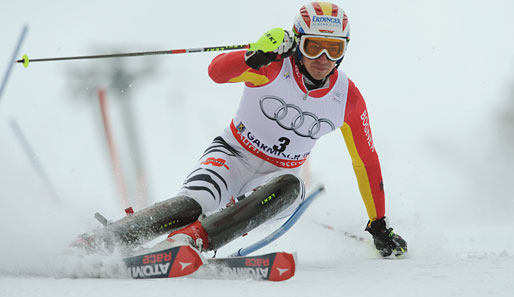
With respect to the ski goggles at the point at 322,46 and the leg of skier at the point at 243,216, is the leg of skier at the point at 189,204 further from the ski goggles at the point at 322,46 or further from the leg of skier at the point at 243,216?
the ski goggles at the point at 322,46

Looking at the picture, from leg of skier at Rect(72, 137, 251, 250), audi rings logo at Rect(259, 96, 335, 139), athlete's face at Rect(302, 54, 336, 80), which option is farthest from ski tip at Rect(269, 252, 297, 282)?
athlete's face at Rect(302, 54, 336, 80)

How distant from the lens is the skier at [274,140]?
7.73 ft

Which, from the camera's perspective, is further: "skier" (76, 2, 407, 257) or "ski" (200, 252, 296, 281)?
"skier" (76, 2, 407, 257)

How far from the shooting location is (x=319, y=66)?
2.81 m

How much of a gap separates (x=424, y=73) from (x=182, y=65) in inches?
143

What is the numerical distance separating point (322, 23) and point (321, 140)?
510 centimetres

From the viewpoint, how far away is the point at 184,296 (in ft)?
5.07

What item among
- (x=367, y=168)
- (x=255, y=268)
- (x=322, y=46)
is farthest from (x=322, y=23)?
(x=255, y=268)

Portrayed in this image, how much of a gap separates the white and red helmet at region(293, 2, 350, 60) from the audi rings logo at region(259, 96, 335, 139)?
34cm

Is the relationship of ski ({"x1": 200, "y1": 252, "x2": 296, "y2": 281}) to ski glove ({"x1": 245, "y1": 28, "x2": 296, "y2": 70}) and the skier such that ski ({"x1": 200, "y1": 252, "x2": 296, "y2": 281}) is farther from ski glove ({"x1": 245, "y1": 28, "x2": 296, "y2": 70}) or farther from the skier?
ski glove ({"x1": 245, "y1": 28, "x2": 296, "y2": 70})

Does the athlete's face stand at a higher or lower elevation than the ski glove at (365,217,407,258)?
higher

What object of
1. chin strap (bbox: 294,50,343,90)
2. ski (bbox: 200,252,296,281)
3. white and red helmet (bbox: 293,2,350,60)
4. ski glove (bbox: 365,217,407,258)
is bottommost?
ski glove (bbox: 365,217,407,258)

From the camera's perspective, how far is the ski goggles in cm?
279

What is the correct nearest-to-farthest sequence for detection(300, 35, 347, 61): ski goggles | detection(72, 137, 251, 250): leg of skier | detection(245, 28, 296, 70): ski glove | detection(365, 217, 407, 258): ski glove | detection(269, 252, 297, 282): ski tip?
detection(269, 252, 297, 282): ski tip < detection(72, 137, 251, 250): leg of skier < detection(245, 28, 296, 70): ski glove < detection(300, 35, 347, 61): ski goggles < detection(365, 217, 407, 258): ski glove
